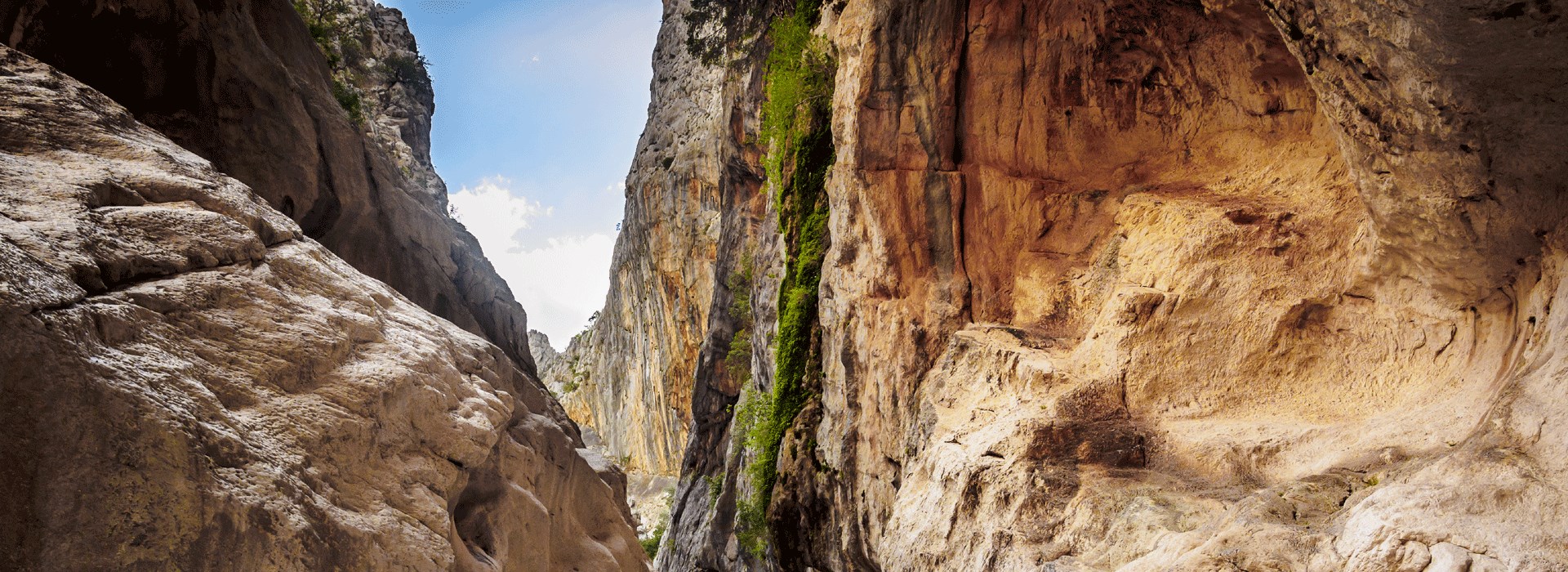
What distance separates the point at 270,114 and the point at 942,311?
11968 mm

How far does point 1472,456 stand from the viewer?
419 centimetres

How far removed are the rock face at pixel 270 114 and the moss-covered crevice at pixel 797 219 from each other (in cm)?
862

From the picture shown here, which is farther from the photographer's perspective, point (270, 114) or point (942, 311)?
point (270, 114)

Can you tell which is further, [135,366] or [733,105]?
[733,105]

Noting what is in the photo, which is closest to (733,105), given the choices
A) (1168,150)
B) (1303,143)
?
(1168,150)

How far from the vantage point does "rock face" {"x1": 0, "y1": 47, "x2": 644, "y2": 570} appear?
4.88 m

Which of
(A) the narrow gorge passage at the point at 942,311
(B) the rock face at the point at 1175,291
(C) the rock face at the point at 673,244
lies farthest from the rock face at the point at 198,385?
(C) the rock face at the point at 673,244

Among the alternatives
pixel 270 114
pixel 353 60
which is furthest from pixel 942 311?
pixel 353 60

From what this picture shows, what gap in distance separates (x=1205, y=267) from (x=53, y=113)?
11.1 metres

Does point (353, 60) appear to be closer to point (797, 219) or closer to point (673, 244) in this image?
point (673, 244)

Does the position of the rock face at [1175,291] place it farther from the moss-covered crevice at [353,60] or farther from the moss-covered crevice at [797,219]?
the moss-covered crevice at [353,60]

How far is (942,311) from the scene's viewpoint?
11.0 m

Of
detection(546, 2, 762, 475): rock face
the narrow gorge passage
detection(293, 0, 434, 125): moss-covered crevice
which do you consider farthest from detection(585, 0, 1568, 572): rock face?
detection(293, 0, 434, 125): moss-covered crevice

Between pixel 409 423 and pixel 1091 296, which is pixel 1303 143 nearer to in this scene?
pixel 1091 296
